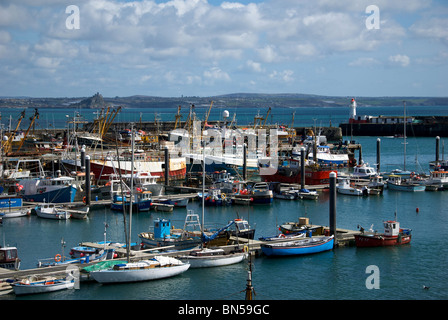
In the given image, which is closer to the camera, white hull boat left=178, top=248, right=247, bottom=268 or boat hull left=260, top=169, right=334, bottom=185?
white hull boat left=178, top=248, right=247, bottom=268

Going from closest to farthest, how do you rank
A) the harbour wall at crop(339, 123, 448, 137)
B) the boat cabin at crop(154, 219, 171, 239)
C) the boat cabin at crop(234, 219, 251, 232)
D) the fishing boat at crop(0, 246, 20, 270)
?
the fishing boat at crop(0, 246, 20, 270) < the boat cabin at crop(154, 219, 171, 239) < the boat cabin at crop(234, 219, 251, 232) < the harbour wall at crop(339, 123, 448, 137)

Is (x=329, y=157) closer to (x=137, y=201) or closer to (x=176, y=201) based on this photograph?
(x=176, y=201)

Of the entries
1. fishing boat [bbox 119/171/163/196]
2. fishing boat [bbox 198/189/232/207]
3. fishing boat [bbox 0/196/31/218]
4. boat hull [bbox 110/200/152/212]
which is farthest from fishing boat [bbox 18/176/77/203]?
fishing boat [bbox 198/189/232/207]

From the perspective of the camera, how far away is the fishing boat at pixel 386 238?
30531 mm

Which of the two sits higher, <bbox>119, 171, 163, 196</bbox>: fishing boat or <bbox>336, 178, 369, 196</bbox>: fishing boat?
<bbox>119, 171, 163, 196</bbox>: fishing boat

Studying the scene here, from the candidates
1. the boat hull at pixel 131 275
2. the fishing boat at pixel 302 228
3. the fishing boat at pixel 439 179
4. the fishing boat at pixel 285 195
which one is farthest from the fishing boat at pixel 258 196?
the boat hull at pixel 131 275

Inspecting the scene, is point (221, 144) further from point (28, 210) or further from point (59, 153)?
point (28, 210)

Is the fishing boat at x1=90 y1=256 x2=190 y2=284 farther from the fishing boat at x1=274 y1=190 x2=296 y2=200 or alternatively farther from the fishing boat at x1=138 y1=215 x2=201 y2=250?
the fishing boat at x1=274 y1=190 x2=296 y2=200

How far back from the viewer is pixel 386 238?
31.0 meters

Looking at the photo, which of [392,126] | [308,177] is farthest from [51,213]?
[392,126]

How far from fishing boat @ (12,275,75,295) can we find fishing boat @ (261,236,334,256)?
8906mm

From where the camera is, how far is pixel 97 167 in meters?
52.7

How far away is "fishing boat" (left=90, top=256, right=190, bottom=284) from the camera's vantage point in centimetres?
2419

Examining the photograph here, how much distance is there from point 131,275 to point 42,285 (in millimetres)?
3269
